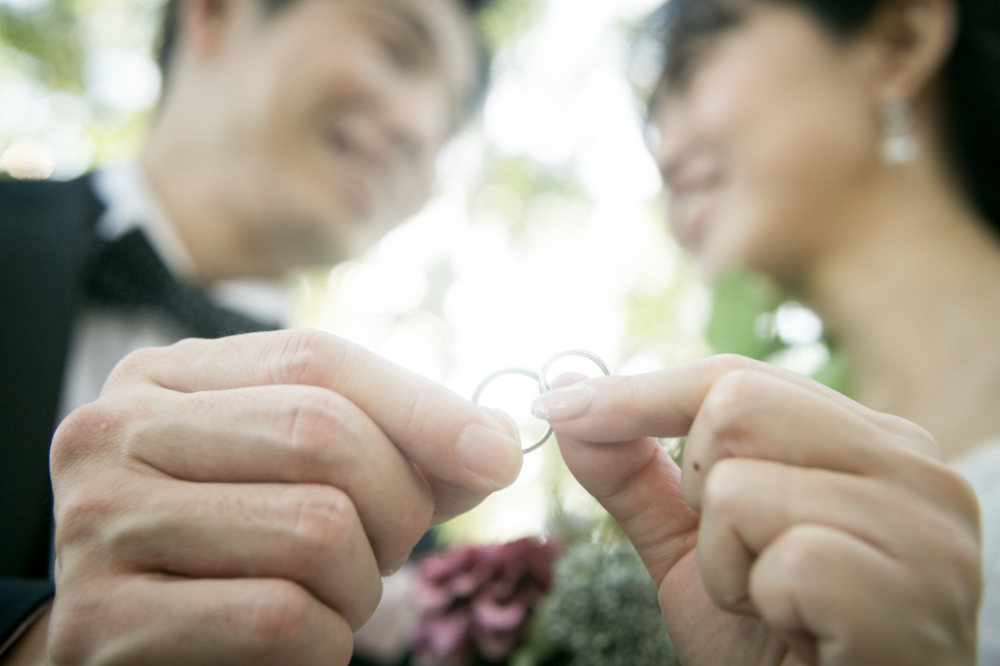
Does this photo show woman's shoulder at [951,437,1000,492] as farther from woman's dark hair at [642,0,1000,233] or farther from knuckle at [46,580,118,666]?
knuckle at [46,580,118,666]

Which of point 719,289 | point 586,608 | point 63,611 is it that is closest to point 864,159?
point 719,289

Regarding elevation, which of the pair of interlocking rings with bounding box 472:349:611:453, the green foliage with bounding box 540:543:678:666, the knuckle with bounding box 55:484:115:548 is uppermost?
the knuckle with bounding box 55:484:115:548

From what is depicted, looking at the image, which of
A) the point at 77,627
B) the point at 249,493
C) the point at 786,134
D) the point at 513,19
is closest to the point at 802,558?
the point at 249,493

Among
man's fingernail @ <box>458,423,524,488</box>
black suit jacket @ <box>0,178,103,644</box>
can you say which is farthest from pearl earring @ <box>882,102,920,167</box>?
black suit jacket @ <box>0,178,103,644</box>

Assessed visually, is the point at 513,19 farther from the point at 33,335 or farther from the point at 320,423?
the point at 320,423

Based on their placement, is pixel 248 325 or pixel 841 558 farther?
pixel 248 325

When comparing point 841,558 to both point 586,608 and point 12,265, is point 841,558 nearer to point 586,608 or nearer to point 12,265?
point 586,608
